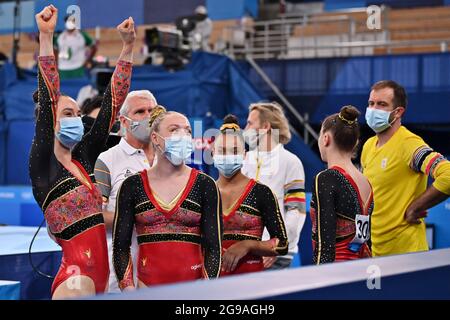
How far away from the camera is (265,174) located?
4.80m

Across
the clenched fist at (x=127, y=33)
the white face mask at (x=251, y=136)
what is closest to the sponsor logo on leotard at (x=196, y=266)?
the clenched fist at (x=127, y=33)

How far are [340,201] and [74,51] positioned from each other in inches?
295

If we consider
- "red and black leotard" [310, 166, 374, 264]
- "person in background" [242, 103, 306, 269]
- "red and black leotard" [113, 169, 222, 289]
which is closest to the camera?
"red and black leotard" [113, 169, 222, 289]

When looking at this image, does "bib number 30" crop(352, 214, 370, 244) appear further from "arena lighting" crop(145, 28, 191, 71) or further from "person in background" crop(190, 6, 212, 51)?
"person in background" crop(190, 6, 212, 51)

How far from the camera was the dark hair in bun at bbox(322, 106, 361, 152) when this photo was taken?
133 inches

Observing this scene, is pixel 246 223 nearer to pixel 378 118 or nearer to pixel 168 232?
pixel 168 232

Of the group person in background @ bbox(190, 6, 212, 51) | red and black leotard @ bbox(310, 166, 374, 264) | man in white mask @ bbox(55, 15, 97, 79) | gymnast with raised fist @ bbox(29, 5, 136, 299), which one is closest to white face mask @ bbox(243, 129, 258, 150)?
red and black leotard @ bbox(310, 166, 374, 264)

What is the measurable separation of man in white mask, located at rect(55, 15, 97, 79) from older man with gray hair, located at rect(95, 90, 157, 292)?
6.28 m

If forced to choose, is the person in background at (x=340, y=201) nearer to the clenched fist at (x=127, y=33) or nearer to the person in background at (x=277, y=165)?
the clenched fist at (x=127, y=33)

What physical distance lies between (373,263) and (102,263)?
110 centimetres

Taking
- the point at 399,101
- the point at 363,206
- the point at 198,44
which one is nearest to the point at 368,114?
the point at 399,101

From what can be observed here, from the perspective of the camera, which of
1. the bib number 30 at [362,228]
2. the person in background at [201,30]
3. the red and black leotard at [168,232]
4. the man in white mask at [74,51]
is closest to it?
the red and black leotard at [168,232]

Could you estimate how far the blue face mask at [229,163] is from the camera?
3.57 meters

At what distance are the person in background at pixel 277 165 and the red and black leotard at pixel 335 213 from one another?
1.30 meters
